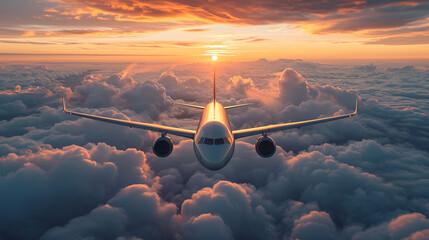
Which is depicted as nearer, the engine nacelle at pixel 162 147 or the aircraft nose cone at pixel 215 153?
the aircraft nose cone at pixel 215 153

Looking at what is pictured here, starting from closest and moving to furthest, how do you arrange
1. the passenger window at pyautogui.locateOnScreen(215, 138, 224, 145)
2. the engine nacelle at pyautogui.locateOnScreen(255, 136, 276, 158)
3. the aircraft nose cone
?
the aircraft nose cone < the passenger window at pyautogui.locateOnScreen(215, 138, 224, 145) < the engine nacelle at pyautogui.locateOnScreen(255, 136, 276, 158)

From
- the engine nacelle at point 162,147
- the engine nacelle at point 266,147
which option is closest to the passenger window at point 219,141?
the engine nacelle at point 266,147

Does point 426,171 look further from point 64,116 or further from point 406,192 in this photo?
point 64,116

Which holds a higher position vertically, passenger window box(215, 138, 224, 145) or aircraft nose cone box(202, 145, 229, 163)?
passenger window box(215, 138, 224, 145)

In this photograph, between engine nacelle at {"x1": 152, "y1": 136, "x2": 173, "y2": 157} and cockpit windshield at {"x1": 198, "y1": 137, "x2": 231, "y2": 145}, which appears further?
engine nacelle at {"x1": 152, "y1": 136, "x2": 173, "y2": 157}

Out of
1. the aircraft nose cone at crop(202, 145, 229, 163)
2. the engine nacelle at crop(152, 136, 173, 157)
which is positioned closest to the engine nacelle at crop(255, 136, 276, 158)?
the aircraft nose cone at crop(202, 145, 229, 163)

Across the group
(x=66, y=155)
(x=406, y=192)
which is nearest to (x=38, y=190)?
(x=66, y=155)

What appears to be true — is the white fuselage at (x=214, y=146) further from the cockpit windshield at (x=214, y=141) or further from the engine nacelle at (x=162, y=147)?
the engine nacelle at (x=162, y=147)

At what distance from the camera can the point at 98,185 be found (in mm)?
79938

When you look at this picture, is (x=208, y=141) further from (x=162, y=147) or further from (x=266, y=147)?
(x=266, y=147)

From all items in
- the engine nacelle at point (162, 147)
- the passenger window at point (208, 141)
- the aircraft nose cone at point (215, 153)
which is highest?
the passenger window at point (208, 141)

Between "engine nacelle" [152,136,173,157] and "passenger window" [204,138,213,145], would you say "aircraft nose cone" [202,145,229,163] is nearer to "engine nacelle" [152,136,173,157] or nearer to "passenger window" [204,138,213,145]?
"passenger window" [204,138,213,145]

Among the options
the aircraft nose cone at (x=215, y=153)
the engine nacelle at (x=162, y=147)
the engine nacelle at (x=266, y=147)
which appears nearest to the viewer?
the aircraft nose cone at (x=215, y=153)

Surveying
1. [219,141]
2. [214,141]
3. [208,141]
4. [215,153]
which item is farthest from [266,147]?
[208,141]
